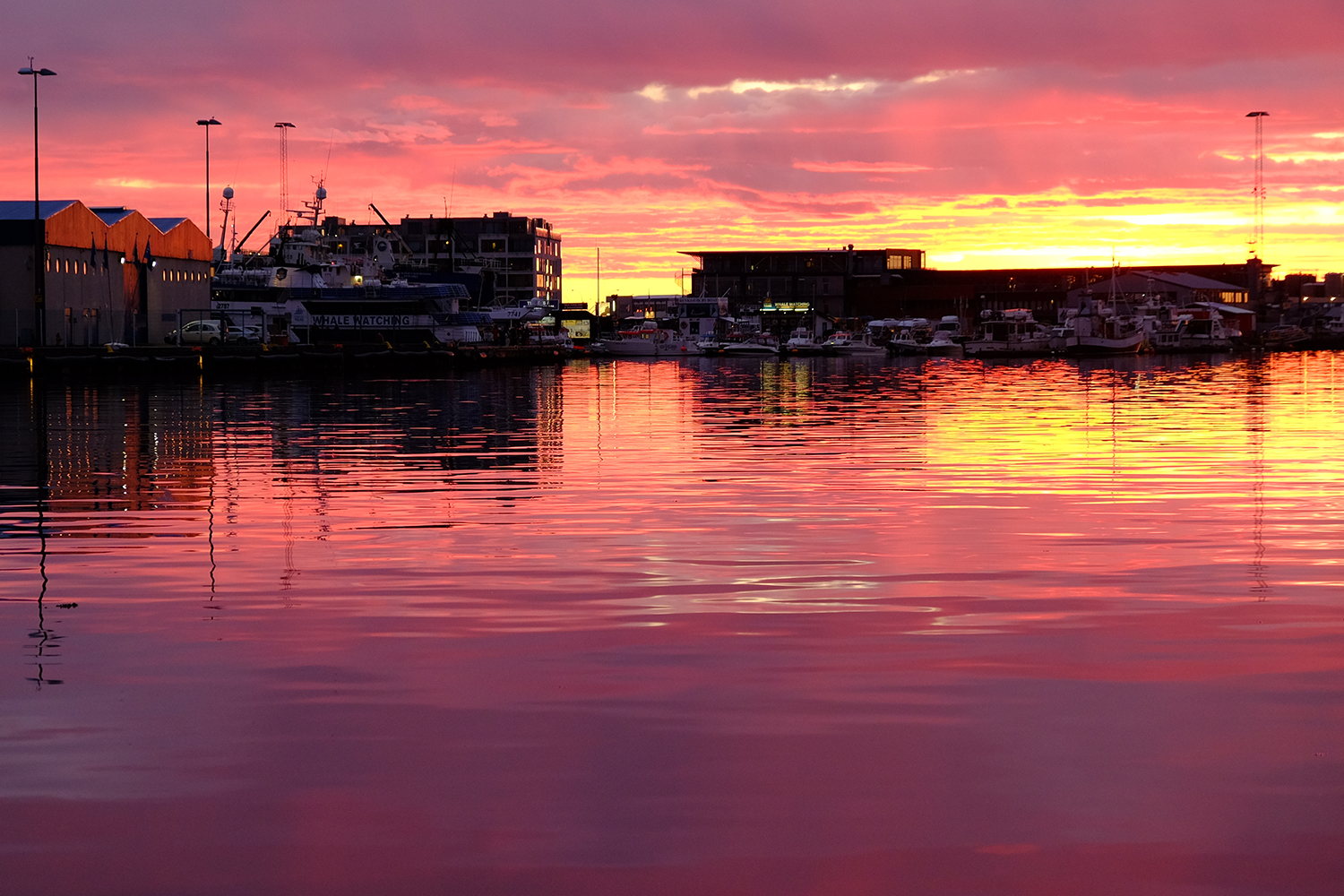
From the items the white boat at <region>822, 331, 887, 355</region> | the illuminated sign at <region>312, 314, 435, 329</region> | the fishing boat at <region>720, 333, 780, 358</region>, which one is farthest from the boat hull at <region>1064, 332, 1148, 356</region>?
the illuminated sign at <region>312, 314, 435, 329</region>

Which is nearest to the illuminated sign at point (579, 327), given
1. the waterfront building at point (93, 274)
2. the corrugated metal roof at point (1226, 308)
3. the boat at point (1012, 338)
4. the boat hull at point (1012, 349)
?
the boat at point (1012, 338)

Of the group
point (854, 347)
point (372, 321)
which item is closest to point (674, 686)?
point (372, 321)

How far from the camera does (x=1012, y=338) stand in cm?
14650

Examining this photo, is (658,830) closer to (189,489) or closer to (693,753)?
(693,753)

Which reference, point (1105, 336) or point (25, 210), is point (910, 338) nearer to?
point (1105, 336)

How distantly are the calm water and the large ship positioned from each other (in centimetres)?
9353

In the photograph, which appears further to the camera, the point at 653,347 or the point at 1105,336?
the point at 653,347

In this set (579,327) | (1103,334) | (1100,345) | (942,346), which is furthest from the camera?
(579,327)

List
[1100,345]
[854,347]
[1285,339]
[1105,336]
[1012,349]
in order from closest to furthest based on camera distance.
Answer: [1100,345] < [1012,349] < [1105,336] < [854,347] < [1285,339]

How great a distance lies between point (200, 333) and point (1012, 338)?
7866 cm

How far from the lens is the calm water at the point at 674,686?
6.69 metres

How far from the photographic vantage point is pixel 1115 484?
24.2 m

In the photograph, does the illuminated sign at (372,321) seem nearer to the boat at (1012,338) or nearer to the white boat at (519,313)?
the white boat at (519,313)

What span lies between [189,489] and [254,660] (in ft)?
45.7
